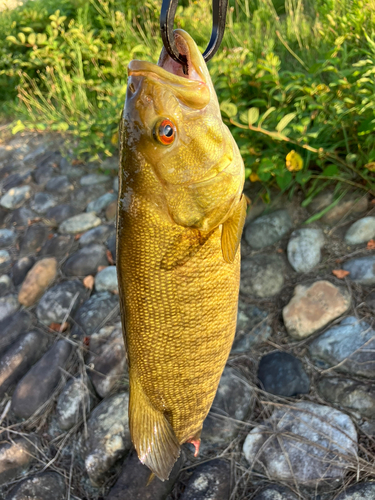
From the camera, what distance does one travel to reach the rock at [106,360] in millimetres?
2650

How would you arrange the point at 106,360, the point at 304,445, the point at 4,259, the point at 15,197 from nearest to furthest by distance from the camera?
1. the point at 304,445
2. the point at 106,360
3. the point at 4,259
4. the point at 15,197

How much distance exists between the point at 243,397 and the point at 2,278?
267 centimetres

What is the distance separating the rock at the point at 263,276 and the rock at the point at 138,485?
1.24 m

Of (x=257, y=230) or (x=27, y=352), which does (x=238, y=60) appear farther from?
(x=27, y=352)

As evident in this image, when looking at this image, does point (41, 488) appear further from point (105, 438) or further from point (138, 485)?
point (138, 485)

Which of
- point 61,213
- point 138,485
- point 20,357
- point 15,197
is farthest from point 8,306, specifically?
point 138,485

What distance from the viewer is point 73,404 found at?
2623 mm

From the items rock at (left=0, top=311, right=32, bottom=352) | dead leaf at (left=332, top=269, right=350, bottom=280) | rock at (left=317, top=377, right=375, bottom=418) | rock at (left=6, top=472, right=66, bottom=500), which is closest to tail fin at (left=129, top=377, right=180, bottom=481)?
rock at (left=317, top=377, right=375, bottom=418)

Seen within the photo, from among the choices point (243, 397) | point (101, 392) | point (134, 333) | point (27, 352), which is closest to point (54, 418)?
point (101, 392)

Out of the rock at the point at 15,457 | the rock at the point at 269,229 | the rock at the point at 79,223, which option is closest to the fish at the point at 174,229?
the rock at the point at 15,457

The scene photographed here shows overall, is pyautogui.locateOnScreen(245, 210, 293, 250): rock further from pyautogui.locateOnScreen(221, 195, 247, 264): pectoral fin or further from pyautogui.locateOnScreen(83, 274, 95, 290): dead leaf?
pyautogui.locateOnScreen(221, 195, 247, 264): pectoral fin

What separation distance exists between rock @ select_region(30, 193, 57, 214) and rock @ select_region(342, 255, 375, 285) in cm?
335

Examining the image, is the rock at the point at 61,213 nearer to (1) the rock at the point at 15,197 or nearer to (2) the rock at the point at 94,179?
(2) the rock at the point at 94,179

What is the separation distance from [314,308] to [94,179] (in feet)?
10.00
